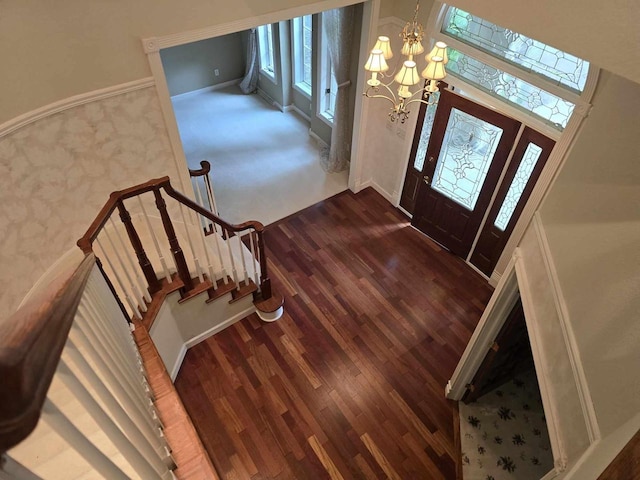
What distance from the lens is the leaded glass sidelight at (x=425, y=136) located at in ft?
16.1

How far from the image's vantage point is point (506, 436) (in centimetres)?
387

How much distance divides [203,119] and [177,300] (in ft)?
16.1

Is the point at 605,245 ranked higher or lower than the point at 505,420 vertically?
higher

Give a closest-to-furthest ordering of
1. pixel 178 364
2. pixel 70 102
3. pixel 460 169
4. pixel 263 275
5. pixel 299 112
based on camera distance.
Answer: pixel 70 102
pixel 178 364
pixel 263 275
pixel 460 169
pixel 299 112

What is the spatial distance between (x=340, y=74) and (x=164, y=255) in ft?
11.1

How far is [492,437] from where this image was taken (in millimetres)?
3848

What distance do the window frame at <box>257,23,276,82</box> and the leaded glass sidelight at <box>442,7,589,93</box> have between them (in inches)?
161

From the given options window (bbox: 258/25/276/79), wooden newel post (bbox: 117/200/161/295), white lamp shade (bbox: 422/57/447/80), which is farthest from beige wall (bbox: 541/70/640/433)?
window (bbox: 258/25/276/79)

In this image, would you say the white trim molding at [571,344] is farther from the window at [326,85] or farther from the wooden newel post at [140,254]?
the window at [326,85]

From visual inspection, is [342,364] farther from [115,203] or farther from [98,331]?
[98,331]

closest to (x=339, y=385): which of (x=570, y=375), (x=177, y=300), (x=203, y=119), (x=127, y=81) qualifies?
(x=177, y=300)

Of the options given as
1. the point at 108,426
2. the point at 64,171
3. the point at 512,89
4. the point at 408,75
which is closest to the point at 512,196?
the point at 512,89

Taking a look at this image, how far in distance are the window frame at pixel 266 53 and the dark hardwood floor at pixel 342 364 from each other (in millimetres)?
3685

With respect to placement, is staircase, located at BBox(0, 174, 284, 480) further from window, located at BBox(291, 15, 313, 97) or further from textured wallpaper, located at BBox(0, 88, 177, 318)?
window, located at BBox(291, 15, 313, 97)
